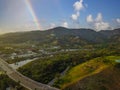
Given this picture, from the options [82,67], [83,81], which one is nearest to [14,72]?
[82,67]

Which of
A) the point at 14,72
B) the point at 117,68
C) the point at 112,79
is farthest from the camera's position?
the point at 14,72

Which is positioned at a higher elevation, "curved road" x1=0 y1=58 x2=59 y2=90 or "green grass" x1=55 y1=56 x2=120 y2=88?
"green grass" x1=55 y1=56 x2=120 y2=88

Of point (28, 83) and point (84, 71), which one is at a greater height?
point (84, 71)

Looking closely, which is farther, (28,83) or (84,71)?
(84,71)

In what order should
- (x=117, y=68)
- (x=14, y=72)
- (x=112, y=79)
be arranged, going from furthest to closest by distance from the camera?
(x=14, y=72)
(x=117, y=68)
(x=112, y=79)

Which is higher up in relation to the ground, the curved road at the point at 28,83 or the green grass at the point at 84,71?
the green grass at the point at 84,71

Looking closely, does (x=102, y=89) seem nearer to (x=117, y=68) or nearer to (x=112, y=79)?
(x=112, y=79)

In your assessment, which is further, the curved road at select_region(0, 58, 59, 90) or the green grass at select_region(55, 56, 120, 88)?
the green grass at select_region(55, 56, 120, 88)

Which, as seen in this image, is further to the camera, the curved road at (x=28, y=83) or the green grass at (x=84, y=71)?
the green grass at (x=84, y=71)
